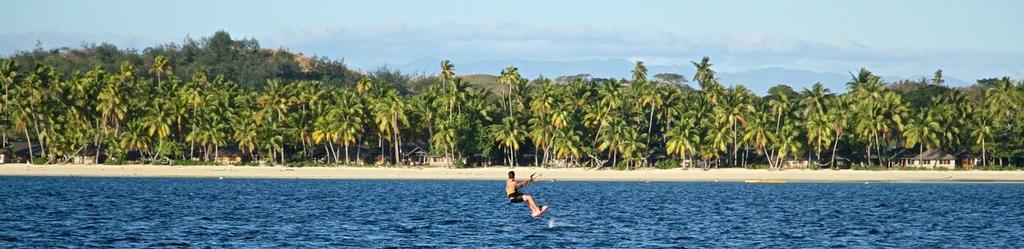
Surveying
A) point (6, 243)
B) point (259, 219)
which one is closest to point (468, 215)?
point (259, 219)

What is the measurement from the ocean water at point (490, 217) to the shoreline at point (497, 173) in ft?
62.2

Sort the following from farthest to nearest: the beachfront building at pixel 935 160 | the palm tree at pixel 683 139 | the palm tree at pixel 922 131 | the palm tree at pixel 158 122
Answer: the beachfront building at pixel 935 160 → the palm tree at pixel 922 131 → the palm tree at pixel 683 139 → the palm tree at pixel 158 122

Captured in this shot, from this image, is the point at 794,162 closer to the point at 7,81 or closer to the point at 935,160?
the point at 935,160

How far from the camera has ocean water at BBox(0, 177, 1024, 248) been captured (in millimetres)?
47875

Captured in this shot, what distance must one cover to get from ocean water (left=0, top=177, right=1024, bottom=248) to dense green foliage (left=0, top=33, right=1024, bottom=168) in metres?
27.2

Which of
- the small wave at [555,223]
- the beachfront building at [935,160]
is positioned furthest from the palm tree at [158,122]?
the small wave at [555,223]

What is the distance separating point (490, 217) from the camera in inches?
2394

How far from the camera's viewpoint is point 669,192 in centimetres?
9500

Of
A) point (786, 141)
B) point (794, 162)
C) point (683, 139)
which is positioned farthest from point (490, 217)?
point (794, 162)

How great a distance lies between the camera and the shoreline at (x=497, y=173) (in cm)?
12038

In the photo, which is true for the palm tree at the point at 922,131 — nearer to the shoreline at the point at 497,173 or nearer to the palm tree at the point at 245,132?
the shoreline at the point at 497,173

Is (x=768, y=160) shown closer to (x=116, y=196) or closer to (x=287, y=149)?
(x=287, y=149)

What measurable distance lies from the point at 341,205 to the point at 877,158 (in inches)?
3190

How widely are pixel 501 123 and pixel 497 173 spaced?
50.7ft
